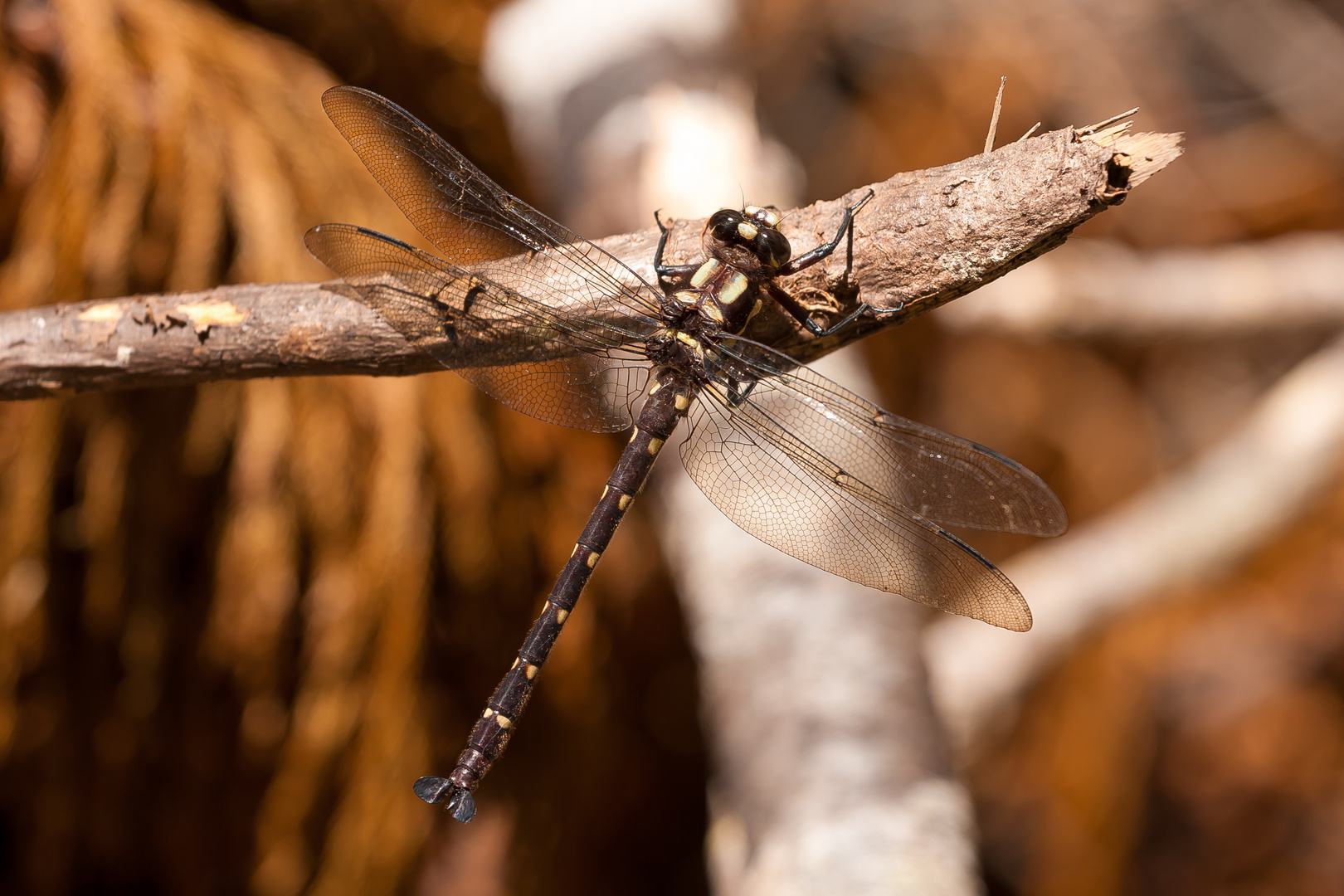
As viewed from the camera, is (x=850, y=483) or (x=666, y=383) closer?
(x=850, y=483)

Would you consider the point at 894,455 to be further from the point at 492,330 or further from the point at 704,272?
the point at 492,330

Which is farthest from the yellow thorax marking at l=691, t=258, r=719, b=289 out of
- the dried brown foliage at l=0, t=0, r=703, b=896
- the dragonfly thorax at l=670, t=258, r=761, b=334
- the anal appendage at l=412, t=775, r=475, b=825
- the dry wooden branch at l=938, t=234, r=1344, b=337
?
the dry wooden branch at l=938, t=234, r=1344, b=337

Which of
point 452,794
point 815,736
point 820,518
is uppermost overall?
point 820,518

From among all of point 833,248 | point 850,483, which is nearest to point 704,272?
point 833,248

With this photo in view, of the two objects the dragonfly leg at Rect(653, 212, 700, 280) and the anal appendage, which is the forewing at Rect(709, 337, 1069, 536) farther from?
the anal appendage

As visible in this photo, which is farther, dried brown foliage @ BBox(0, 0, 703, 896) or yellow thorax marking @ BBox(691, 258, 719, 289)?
dried brown foliage @ BBox(0, 0, 703, 896)

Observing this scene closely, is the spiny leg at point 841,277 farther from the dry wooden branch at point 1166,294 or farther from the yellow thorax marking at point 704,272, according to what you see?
the dry wooden branch at point 1166,294

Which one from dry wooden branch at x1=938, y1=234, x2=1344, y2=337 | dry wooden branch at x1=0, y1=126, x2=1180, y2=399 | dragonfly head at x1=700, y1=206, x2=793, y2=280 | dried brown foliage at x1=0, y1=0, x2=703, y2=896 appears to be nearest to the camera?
dry wooden branch at x1=0, y1=126, x2=1180, y2=399

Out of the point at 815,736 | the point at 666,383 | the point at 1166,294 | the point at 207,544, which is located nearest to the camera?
the point at 815,736

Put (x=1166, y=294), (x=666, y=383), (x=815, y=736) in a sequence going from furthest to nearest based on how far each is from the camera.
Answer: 1. (x=1166, y=294)
2. (x=666, y=383)
3. (x=815, y=736)

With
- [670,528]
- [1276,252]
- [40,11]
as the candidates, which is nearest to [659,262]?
[670,528]
